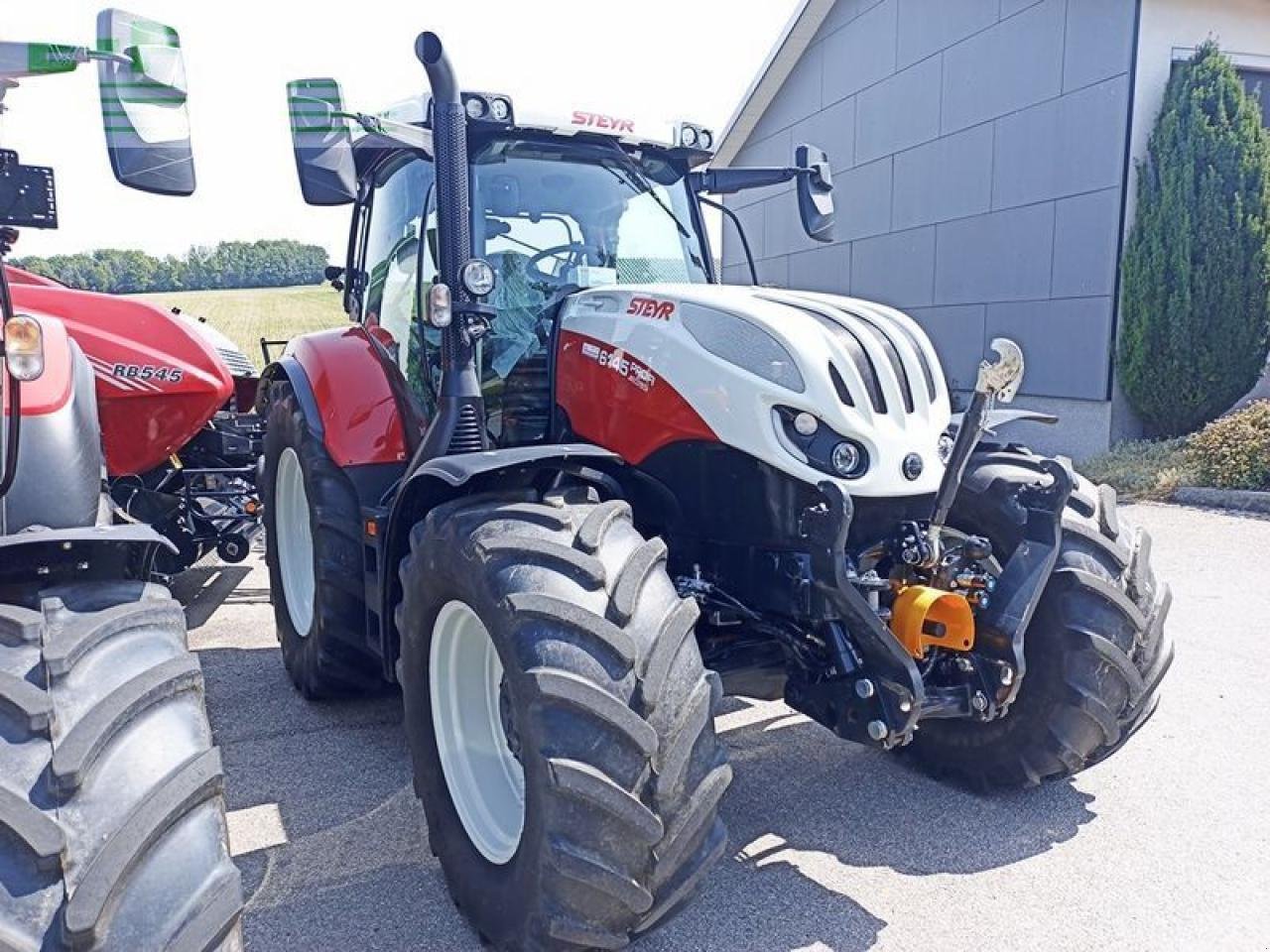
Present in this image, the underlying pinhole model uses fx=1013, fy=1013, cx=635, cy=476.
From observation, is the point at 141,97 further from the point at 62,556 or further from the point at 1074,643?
the point at 1074,643

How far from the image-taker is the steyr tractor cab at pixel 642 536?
2262mm

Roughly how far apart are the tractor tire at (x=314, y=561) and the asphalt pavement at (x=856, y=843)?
0.22m

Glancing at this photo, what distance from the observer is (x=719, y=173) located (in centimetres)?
406

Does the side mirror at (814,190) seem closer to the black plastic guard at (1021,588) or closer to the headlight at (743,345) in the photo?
the headlight at (743,345)

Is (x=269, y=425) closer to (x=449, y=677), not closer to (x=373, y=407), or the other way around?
(x=373, y=407)

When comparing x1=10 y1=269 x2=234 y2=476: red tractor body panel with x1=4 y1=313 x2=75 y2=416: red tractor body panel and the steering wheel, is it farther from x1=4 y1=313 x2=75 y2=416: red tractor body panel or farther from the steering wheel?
the steering wheel

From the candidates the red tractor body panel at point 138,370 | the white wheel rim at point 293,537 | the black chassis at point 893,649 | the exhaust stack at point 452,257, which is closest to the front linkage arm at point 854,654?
the black chassis at point 893,649

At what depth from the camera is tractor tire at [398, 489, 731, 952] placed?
2.18m

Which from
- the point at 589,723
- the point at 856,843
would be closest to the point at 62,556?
the point at 589,723

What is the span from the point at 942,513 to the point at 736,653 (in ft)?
2.45

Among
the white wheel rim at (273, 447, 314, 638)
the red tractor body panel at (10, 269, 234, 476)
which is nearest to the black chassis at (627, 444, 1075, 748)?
the white wheel rim at (273, 447, 314, 638)

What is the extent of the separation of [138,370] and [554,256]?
2.53 m

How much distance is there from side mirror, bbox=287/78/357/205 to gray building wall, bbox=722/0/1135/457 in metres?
7.44

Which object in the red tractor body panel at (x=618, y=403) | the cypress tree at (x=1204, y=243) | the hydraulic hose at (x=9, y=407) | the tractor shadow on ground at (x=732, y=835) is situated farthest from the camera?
the cypress tree at (x=1204, y=243)
